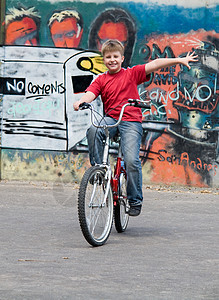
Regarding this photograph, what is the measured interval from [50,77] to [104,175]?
18.7 feet

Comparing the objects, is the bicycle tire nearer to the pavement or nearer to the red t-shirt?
the pavement

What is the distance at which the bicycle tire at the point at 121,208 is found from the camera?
6.12 meters

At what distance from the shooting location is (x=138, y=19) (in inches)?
437

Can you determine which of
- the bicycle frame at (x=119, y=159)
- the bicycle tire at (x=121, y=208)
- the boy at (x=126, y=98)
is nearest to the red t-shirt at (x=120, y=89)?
the boy at (x=126, y=98)

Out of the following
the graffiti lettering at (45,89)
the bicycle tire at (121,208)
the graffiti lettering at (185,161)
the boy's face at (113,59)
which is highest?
the boy's face at (113,59)

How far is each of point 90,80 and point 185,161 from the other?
2116 millimetres

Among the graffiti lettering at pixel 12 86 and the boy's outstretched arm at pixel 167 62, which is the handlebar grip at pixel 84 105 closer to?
the boy's outstretched arm at pixel 167 62

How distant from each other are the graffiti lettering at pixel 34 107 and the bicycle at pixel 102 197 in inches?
203

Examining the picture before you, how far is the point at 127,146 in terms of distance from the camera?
6012 millimetres

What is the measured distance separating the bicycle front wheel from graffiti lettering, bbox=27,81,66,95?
5.58 m

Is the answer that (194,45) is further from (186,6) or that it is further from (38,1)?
(38,1)

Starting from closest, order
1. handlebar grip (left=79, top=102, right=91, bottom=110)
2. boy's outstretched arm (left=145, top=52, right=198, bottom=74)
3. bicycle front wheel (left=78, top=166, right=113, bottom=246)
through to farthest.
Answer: bicycle front wheel (left=78, top=166, right=113, bottom=246) < handlebar grip (left=79, top=102, right=91, bottom=110) < boy's outstretched arm (left=145, top=52, right=198, bottom=74)

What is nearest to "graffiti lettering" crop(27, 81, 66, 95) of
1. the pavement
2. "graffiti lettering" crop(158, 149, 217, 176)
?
"graffiti lettering" crop(158, 149, 217, 176)

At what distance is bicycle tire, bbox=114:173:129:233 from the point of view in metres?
6.12
